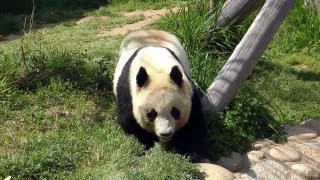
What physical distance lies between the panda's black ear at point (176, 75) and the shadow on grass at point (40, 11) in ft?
21.9

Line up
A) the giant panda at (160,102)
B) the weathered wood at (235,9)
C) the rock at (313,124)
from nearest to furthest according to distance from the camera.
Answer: the giant panda at (160,102) → the rock at (313,124) → the weathered wood at (235,9)

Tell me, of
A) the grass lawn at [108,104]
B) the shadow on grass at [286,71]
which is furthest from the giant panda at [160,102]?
the shadow on grass at [286,71]

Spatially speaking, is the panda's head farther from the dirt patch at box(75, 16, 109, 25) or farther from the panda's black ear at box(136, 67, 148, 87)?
the dirt patch at box(75, 16, 109, 25)

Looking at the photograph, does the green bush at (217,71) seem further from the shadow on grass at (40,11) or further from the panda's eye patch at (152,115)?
the shadow on grass at (40,11)

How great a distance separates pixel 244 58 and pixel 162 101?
4.97 ft

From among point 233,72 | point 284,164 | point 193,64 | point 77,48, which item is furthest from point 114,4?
point 284,164

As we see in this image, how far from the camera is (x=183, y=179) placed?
4.22m

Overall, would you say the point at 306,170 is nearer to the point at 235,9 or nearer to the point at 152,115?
the point at 152,115

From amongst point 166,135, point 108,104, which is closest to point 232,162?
point 166,135

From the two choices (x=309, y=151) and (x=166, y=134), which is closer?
(x=166, y=134)

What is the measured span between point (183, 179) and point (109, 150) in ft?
3.04

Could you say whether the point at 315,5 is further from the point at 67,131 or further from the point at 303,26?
the point at 67,131

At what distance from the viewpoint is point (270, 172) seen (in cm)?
479

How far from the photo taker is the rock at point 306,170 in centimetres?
493
